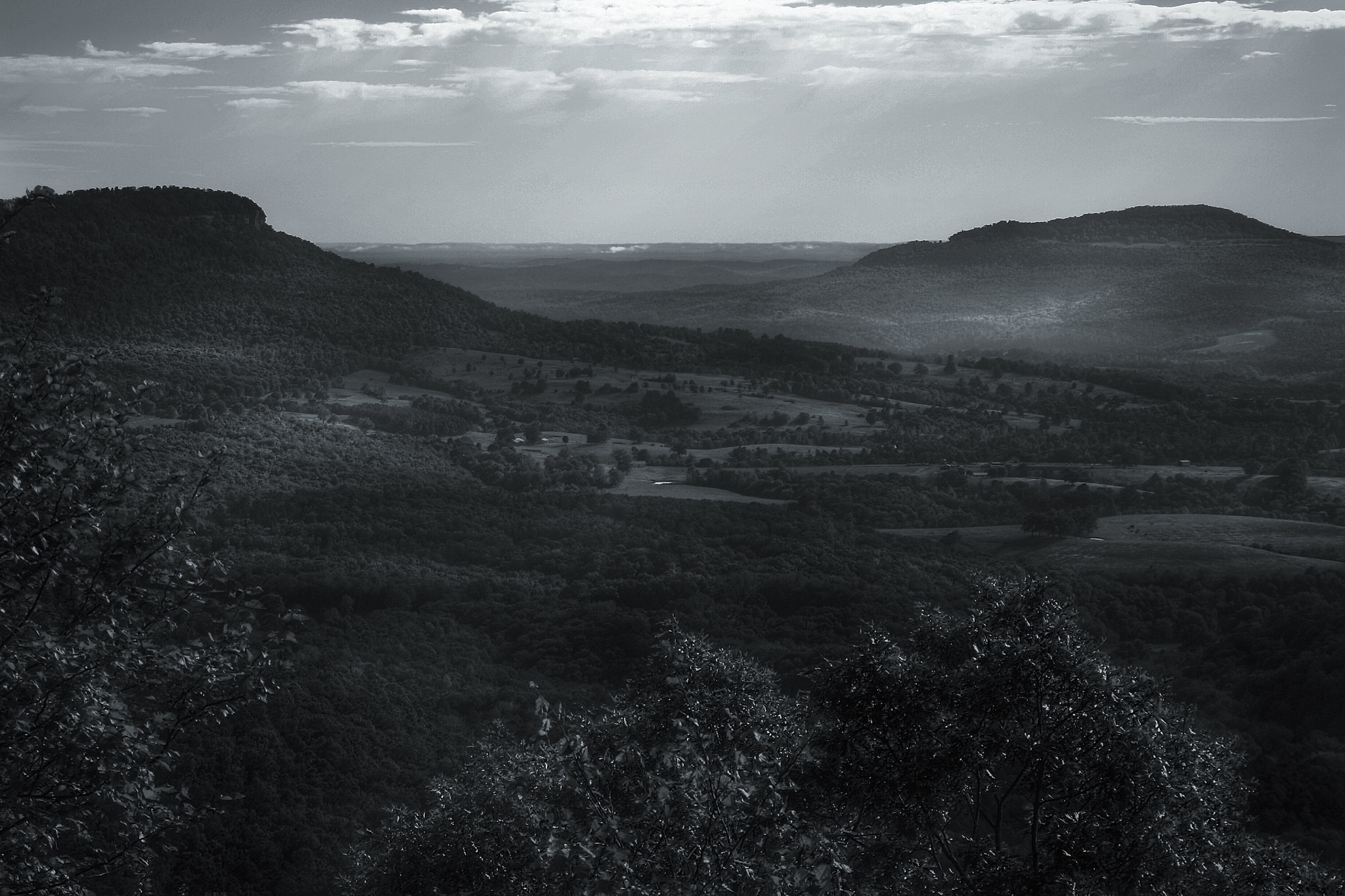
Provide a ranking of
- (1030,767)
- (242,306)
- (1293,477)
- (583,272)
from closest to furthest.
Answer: (1030,767) < (1293,477) < (242,306) < (583,272)

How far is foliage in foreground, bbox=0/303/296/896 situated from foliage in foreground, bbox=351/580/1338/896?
86.7 inches

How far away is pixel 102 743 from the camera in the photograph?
6070mm

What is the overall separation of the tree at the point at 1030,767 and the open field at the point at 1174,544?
26.6 m

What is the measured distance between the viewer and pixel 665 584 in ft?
107

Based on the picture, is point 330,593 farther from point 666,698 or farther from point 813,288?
point 813,288

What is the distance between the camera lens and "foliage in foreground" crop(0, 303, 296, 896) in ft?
19.8

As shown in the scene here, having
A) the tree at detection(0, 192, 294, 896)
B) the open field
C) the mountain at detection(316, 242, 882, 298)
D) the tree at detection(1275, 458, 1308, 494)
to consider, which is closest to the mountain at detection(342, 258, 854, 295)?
the mountain at detection(316, 242, 882, 298)

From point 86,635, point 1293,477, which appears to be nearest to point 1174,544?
point 1293,477

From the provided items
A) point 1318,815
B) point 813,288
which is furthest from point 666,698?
point 813,288

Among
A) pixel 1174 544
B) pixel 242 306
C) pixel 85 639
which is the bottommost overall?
pixel 1174 544

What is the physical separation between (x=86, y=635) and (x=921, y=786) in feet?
18.1

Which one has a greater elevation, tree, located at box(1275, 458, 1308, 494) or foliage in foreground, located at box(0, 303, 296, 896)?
foliage in foreground, located at box(0, 303, 296, 896)

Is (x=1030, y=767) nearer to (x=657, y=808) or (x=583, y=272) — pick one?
(x=657, y=808)

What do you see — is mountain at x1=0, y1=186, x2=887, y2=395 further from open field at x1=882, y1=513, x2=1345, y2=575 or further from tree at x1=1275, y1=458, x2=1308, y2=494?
tree at x1=1275, y1=458, x2=1308, y2=494
